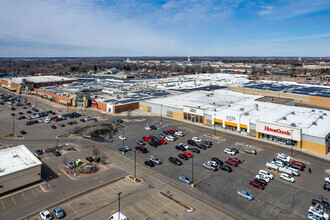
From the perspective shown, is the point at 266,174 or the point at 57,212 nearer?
the point at 57,212

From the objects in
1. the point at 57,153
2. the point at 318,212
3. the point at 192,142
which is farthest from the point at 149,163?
the point at 318,212

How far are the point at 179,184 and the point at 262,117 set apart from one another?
31.1m

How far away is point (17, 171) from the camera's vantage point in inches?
1153

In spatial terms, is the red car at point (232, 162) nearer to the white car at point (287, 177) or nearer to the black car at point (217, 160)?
the black car at point (217, 160)

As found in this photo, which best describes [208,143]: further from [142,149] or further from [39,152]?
[39,152]

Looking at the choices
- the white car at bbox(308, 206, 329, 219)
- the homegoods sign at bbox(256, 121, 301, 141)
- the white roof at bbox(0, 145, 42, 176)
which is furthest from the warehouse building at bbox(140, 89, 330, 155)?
the white roof at bbox(0, 145, 42, 176)

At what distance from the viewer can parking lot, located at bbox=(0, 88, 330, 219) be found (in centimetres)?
2567

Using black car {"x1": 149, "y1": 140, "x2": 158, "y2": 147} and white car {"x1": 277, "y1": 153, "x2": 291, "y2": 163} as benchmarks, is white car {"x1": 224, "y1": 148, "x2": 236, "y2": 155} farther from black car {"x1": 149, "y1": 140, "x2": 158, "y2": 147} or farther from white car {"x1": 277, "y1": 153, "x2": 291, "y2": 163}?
black car {"x1": 149, "y1": 140, "x2": 158, "y2": 147}

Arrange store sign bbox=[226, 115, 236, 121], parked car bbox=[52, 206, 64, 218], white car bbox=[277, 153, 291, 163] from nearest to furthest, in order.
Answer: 1. parked car bbox=[52, 206, 64, 218]
2. white car bbox=[277, 153, 291, 163]
3. store sign bbox=[226, 115, 236, 121]

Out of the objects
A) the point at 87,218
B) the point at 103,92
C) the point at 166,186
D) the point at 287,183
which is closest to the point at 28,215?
the point at 87,218

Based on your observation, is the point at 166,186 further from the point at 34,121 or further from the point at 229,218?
the point at 34,121

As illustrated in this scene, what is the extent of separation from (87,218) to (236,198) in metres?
17.5

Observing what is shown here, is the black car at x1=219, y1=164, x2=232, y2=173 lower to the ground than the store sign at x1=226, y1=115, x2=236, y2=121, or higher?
lower

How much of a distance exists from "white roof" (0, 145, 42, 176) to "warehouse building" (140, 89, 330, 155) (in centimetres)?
3876
